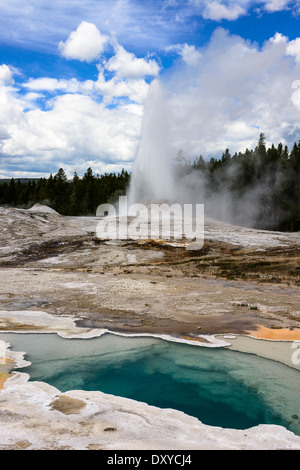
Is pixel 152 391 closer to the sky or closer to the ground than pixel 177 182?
closer to the ground

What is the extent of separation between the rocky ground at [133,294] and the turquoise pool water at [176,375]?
2.00ft

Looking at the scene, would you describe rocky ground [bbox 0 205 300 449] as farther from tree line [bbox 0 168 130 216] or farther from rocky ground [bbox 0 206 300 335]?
tree line [bbox 0 168 130 216]

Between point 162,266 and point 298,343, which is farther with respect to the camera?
point 162,266

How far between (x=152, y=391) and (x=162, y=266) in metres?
16.5

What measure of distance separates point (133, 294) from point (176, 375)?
24.9 feet

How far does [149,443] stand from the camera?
5789 mm

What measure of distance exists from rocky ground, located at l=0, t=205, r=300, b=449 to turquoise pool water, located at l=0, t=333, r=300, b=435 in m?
0.61

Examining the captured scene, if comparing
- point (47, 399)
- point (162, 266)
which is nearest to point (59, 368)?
point (47, 399)

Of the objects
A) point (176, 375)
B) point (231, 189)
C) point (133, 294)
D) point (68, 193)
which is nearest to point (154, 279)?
point (133, 294)

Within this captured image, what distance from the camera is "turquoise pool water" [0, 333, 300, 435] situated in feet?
24.3

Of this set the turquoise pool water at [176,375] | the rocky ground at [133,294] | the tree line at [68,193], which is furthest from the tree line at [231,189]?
the turquoise pool water at [176,375]

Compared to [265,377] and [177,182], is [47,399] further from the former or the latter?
[177,182]

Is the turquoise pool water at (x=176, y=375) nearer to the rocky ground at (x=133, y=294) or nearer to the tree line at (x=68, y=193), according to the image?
the rocky ground at (x=133, y=294)


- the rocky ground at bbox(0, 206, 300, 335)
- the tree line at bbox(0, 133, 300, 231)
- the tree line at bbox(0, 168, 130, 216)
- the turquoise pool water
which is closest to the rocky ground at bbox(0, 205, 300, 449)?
the rocky ground at bbox(0, 206, 300, 335)
